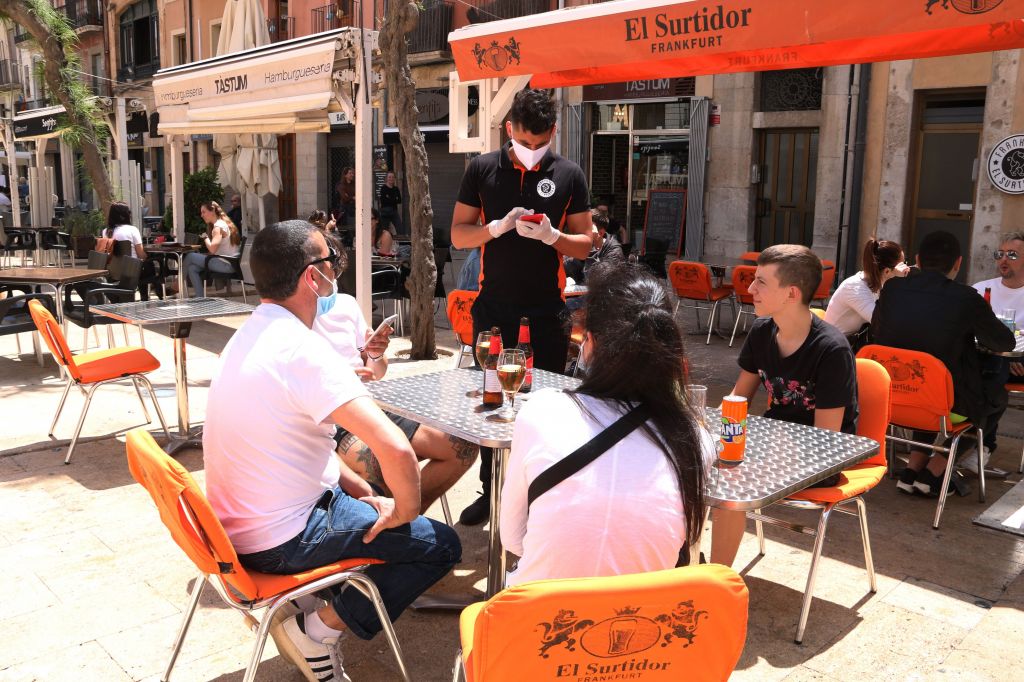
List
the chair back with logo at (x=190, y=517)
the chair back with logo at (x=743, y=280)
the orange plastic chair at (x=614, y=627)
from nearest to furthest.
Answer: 1. the orange plastic chair at (x=614, y=627)
2. the chair back with logo at (x=190, y=517)
3. the chair back with logo at (x=743, y=280)

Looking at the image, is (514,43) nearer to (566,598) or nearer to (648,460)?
(648,460)

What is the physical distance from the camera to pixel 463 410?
9.73 feet

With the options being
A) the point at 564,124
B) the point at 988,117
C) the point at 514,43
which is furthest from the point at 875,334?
the point at 564,124

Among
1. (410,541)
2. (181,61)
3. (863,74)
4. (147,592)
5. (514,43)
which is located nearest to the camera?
(410,541)

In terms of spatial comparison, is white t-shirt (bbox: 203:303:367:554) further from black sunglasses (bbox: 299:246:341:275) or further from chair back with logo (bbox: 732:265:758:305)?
chair back with logo (bbox: 732:265:758:305)

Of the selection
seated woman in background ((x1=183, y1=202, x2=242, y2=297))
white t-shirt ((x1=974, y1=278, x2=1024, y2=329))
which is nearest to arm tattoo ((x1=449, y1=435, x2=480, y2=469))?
white t-shirt ((x1=974, y1=278, x2=1024, y2=329))

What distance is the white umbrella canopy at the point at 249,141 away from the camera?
50.5 feet

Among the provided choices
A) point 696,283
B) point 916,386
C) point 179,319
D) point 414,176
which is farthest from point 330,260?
point 696,283

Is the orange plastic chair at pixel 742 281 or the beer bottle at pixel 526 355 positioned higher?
the beer bottle at pixel 526 355

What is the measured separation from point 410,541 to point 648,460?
102 cm

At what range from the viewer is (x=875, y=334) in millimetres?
4609

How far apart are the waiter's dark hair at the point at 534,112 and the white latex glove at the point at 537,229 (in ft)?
1.39

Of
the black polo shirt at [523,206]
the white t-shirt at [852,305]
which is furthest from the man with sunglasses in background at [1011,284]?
the black polo shirt at [523,206]

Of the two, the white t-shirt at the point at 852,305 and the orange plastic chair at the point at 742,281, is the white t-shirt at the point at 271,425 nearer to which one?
the white t-shirt at the point at 852,305
